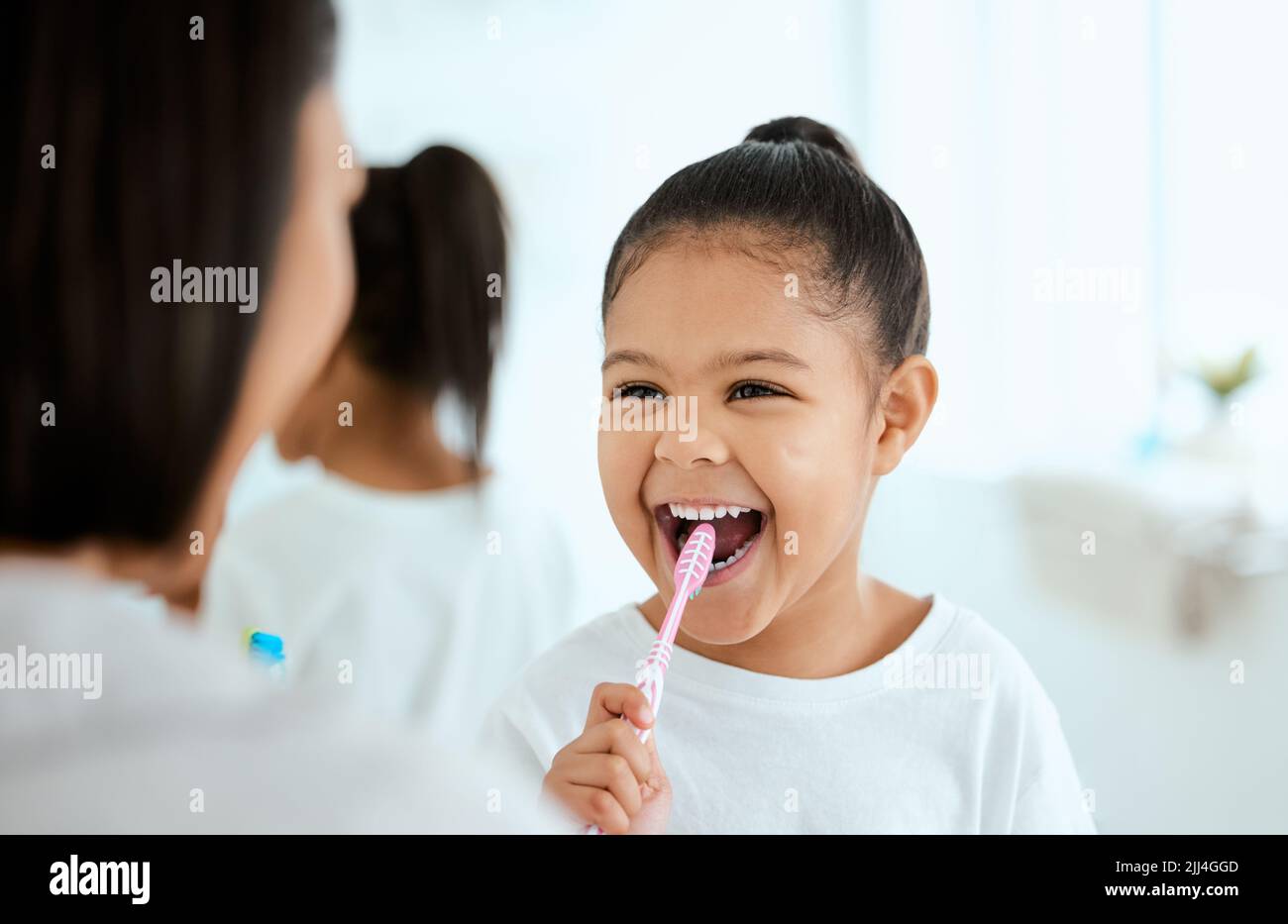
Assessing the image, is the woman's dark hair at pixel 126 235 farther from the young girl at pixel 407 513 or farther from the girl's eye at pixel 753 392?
the young girl at pixel 407 513

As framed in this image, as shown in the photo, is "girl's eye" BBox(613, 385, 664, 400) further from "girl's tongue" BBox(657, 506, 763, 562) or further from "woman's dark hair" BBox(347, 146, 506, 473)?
"woman's dark hair" BBox(347, 146, 506, 473)

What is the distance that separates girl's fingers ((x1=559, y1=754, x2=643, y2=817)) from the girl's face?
0.44 feet

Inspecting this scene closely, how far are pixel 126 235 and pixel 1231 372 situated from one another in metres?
0.86

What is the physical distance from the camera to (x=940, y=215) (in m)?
0.97

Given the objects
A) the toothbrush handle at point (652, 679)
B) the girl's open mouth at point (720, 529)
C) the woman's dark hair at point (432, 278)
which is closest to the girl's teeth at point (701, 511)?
the girl's open mouth at point (720, 529)

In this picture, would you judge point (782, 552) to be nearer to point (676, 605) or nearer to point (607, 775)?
point (676, 605)

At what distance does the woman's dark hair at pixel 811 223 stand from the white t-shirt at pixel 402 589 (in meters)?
0.37

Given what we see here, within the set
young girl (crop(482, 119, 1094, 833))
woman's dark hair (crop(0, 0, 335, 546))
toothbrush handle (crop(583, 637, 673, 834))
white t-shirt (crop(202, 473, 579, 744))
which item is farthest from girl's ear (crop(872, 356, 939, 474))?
woman's dark hair (crop(0, 0, 335, 546))

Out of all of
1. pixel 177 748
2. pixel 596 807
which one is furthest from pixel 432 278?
pixel 177 748

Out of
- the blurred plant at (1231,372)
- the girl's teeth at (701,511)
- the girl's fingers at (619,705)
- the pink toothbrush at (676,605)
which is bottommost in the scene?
the girl's fingers at (619,705)

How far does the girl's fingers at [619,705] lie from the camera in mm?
666

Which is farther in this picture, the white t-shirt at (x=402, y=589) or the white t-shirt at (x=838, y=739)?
the white t-shirt at (x=402, y=589)
